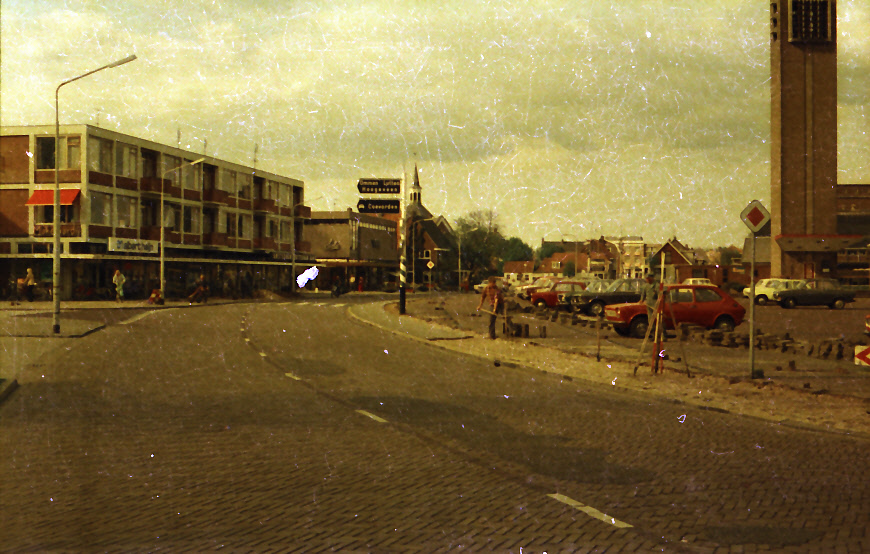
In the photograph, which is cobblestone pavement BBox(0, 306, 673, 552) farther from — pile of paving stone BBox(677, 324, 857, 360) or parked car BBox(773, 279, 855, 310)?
parked car BBox(773, 279, 855, 310)

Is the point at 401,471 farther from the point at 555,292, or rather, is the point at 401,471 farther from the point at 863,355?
the point at 555,292

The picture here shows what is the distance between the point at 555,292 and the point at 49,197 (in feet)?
99.6

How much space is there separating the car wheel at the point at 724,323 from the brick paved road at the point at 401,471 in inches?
453

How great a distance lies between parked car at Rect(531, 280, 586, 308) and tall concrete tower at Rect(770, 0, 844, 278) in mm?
39372

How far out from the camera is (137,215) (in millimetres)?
50062

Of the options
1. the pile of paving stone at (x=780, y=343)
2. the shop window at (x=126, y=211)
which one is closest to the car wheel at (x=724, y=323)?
the pile of paving stone at (x=780, y=343)

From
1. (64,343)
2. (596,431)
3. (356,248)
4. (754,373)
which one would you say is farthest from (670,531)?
(356,248)

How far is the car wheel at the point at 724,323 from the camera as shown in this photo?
22.2m

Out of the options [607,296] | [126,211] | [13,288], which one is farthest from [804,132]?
[13,288]

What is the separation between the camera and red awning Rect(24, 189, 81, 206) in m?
44.3

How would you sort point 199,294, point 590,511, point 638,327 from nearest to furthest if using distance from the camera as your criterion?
point 590,511, point 638,327, point 199,294

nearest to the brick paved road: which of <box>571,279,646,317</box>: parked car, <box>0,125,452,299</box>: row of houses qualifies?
<box>571,279,646,317</box>: parked car

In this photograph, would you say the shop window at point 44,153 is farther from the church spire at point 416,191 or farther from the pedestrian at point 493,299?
the church spire at point 416,191

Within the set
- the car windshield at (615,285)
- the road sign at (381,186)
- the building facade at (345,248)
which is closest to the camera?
the road sign at (381,186)
